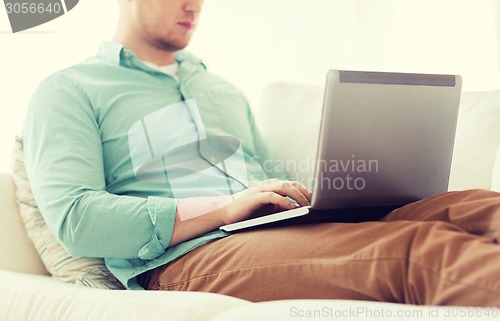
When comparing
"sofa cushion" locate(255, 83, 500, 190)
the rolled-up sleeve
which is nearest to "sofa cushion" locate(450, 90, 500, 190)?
"sofa cushion" locate(255, 83, 500, 190)

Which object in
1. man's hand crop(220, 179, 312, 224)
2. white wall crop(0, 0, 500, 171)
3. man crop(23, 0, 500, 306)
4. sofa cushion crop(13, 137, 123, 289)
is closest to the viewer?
man crop(23, 0, 500, 306)

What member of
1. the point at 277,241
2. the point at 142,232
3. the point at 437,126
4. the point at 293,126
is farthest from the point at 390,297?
the point at 293,126

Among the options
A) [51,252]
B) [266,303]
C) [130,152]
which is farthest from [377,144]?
[51,252]

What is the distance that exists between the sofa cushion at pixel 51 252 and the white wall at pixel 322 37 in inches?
25.1

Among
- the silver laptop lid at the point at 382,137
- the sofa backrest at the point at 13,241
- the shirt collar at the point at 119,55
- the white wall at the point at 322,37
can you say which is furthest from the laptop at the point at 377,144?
the white wall at the point at 322,37

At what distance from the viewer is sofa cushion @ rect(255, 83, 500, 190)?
1.37 meters

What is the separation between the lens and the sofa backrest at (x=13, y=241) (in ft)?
4.25

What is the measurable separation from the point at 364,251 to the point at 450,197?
9.9 inches

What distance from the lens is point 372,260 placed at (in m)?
0.87

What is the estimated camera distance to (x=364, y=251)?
89 centimetres

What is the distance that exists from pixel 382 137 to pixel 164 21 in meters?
0.86

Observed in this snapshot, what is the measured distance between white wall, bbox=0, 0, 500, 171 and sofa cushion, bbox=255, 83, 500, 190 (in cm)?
55

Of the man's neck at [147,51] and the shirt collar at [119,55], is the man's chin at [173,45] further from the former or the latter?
the shirt collar at [119,55]

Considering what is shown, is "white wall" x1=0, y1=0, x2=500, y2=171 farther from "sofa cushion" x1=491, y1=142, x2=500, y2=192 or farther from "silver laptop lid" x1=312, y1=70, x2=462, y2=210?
"silver laptop lid" x1=312, y1=70, x2=462, y2=210
